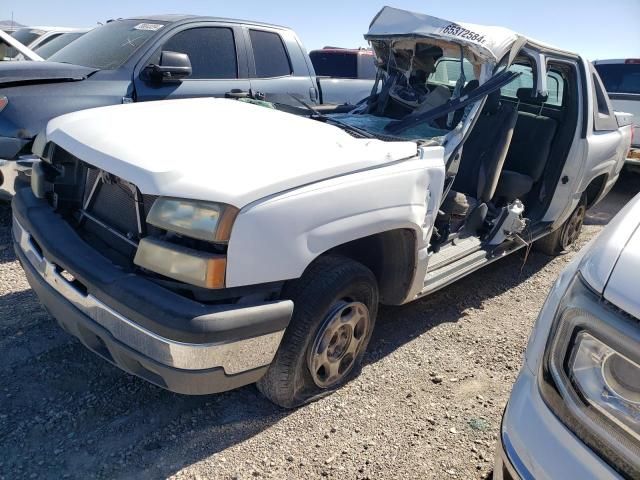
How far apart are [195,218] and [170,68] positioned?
356 cm

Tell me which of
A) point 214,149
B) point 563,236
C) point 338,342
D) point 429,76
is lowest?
point 563,236

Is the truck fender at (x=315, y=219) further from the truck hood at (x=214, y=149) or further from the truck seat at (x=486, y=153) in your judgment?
the truck seat at (x=486, y=153)

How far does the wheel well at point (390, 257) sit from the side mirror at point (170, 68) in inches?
126

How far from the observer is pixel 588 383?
1.38m

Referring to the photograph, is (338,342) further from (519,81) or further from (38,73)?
(38,73)

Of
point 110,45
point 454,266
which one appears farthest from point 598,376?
point 110,45

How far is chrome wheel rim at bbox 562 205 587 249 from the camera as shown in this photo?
16.8 feet

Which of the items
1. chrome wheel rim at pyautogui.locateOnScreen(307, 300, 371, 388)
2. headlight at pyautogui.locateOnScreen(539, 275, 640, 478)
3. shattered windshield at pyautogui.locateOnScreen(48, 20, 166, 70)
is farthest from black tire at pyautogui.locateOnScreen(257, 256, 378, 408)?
shattered windshield at pyautogui.locateOnScreen(48, 20, 166, 70)

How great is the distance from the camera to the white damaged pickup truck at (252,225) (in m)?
2.02

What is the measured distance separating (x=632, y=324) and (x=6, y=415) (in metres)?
2.60

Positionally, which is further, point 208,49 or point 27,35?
point 27,35

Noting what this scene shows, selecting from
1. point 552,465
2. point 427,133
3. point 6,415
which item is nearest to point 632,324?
point 552,465

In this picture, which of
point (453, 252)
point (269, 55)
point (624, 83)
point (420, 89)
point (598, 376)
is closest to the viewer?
point (598, 376)

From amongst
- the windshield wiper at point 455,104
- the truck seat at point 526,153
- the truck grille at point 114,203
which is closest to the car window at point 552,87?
the truck seat at point 526,153
